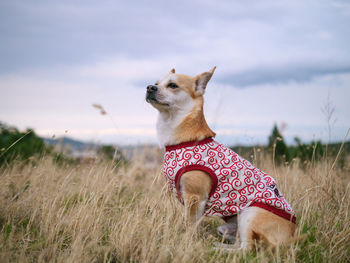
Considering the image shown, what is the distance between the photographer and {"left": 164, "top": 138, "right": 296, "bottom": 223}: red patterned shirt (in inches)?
123

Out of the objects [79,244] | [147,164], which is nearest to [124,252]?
[79,244]

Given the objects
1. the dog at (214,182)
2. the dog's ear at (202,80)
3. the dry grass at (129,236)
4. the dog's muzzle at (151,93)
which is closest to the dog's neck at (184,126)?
the dog at (214,182)

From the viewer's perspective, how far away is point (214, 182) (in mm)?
3197

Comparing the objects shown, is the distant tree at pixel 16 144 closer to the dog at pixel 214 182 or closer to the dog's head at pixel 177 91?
the dog's head at pixel 177 91

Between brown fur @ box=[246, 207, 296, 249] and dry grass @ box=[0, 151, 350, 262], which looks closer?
dry grass @ box=[0, 151, 350, 262]

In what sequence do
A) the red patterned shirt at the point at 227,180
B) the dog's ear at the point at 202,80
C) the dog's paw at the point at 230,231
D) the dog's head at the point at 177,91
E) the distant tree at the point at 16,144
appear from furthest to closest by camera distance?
the distant tree at the point at 16,144, the dog's ear at the point at 202,80, the dog's head at the point at 177,91, the dog's paw at the point at 230,231, the red patterned shirt at the point at 227,180

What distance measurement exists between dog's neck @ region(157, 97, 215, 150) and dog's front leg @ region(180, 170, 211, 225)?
0.44m

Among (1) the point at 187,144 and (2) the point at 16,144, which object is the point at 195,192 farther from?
(2) the point at 16,144

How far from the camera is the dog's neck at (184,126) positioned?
3402 millimetres

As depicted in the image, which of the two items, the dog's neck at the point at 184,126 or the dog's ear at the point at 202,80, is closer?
the dog's neck at the point at 184,126

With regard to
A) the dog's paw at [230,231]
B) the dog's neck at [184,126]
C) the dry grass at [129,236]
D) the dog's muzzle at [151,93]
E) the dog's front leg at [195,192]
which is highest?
the dog's muzzle at [151,93]

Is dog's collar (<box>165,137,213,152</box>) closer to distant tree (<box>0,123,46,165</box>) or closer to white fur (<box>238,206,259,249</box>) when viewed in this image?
white fur (<box>238,206,259,249</box>)

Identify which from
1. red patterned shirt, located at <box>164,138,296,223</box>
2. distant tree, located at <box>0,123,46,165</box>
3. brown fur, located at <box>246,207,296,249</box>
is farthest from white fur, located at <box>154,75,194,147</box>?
distant tree, located at <box>0,123,46,165</box>

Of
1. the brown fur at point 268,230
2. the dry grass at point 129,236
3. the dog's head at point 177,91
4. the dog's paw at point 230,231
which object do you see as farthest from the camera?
the dog's head at point 177,91
